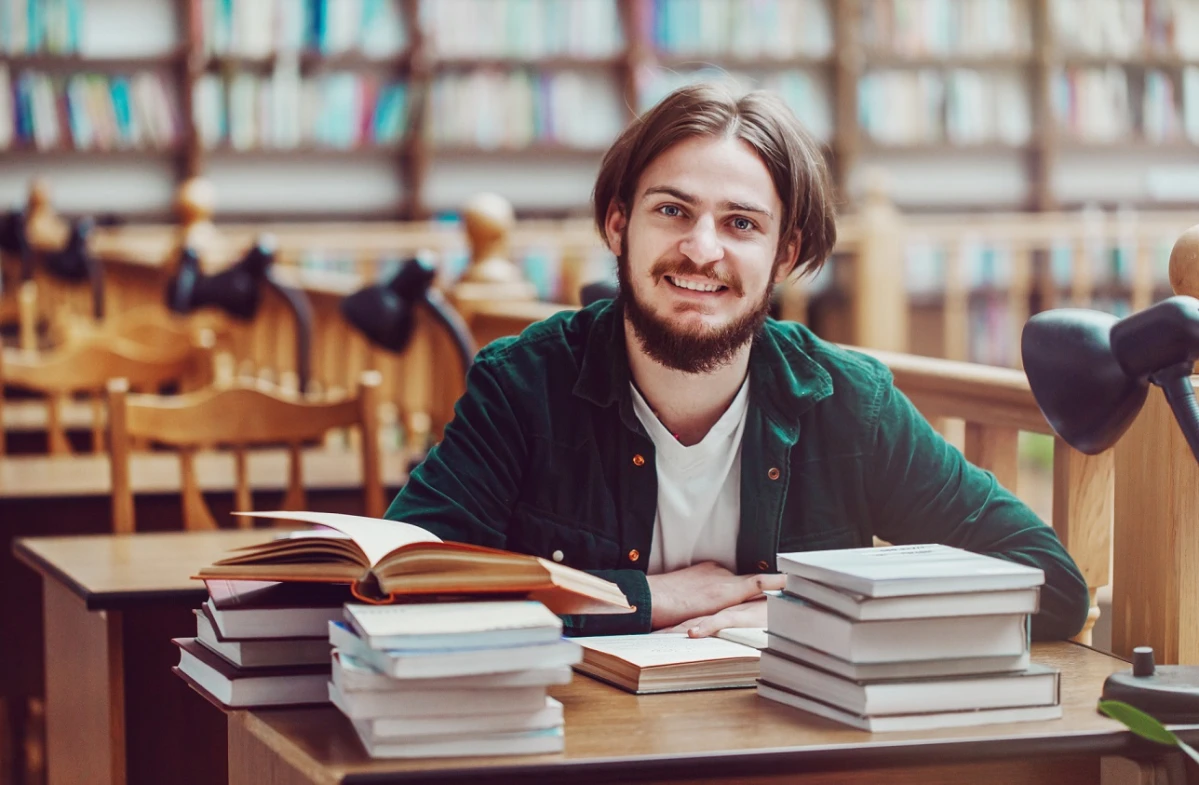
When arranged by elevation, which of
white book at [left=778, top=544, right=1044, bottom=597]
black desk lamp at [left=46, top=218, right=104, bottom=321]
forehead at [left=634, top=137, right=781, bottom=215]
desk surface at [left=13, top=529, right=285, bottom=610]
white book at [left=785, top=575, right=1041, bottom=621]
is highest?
black desk lamp at [left=46, top=218, right=104, bottom=321]

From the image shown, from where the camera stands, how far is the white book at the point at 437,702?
3.98ft

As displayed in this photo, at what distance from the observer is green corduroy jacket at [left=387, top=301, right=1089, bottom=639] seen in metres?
1.75

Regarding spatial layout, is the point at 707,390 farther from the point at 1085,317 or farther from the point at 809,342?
the point at 1085,317

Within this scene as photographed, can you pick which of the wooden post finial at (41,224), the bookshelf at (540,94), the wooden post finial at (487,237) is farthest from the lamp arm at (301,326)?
the bookshelf at (540,94)

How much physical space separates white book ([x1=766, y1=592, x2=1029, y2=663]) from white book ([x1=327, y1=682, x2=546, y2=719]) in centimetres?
25

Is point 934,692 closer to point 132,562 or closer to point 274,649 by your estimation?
point 274,649

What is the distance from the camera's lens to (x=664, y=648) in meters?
1.54

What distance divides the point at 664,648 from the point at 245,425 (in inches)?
54.8

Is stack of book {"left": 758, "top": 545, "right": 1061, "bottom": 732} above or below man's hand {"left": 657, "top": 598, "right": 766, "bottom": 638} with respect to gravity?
above

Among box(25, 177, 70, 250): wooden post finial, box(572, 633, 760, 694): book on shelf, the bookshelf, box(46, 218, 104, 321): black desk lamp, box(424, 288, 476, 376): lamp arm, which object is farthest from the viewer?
the bookshelf

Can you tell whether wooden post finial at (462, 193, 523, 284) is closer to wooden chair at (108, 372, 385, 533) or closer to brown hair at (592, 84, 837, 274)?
wooden chair at (108, 372, 385, 533)

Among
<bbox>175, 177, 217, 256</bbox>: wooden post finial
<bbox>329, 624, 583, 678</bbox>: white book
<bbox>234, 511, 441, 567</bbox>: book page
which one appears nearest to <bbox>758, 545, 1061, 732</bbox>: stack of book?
<bbox>329, 624, 583, 678</bbox>: white book

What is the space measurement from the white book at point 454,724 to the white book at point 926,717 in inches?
8.6

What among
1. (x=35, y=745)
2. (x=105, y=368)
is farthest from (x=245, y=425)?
(x=35, y=745)
